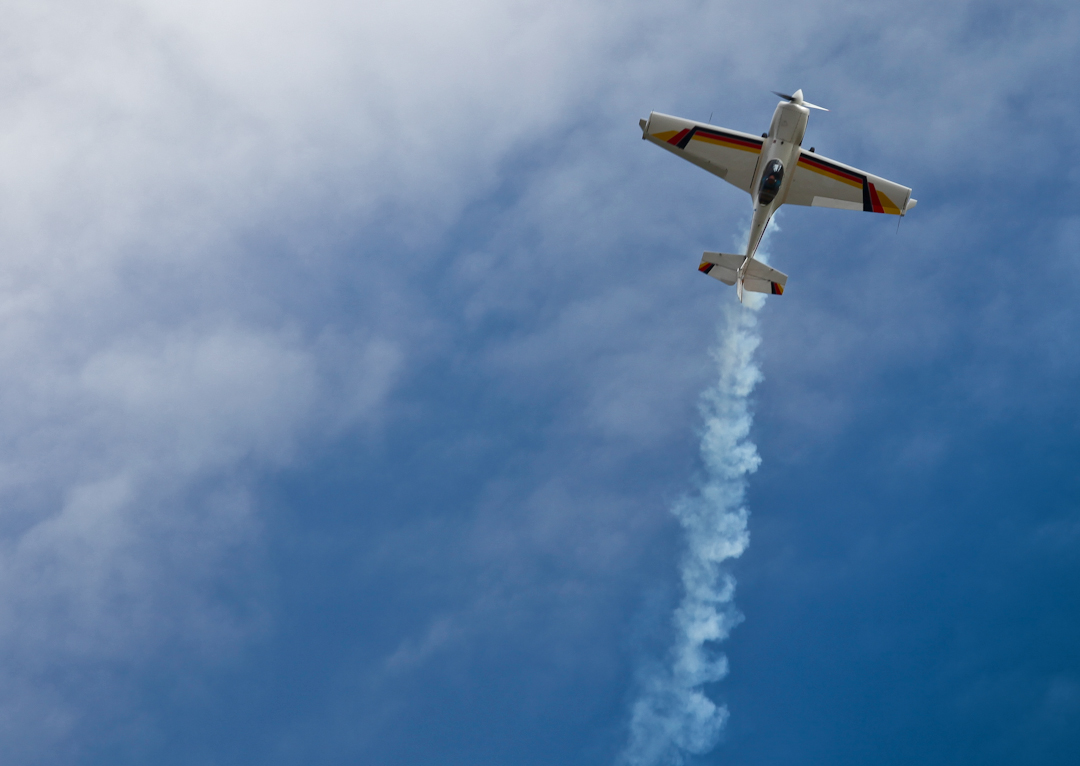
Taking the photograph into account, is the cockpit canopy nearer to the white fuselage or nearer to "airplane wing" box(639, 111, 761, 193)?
the white fuselage

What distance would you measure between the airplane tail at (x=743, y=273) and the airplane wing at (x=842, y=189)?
4.83 meters

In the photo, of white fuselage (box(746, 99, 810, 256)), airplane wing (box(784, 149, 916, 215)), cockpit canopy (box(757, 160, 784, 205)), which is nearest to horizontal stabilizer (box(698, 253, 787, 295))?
white fuselage (box(746, 99, 810, 256))

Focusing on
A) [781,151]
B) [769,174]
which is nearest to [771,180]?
[769,174]

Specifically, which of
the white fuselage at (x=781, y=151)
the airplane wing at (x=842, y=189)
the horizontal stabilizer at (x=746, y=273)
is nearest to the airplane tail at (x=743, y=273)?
the horizontal stabilizer at (x=746, y=273)

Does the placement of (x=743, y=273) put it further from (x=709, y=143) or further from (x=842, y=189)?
(x=709, y=143)

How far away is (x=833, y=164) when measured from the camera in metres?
71.7

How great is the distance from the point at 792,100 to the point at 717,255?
12241mm

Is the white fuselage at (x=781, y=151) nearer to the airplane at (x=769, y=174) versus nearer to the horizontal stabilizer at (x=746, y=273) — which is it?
the airplane at (x=769, y=174)

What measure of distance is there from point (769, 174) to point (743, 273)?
810 cm

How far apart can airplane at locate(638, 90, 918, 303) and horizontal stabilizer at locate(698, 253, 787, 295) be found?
7 centimetres

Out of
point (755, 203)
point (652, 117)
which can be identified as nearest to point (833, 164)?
point (755, 203)

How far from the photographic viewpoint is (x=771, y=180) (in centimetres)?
6969

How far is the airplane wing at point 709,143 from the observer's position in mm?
71625

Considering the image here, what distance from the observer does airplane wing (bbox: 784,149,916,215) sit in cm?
7188
